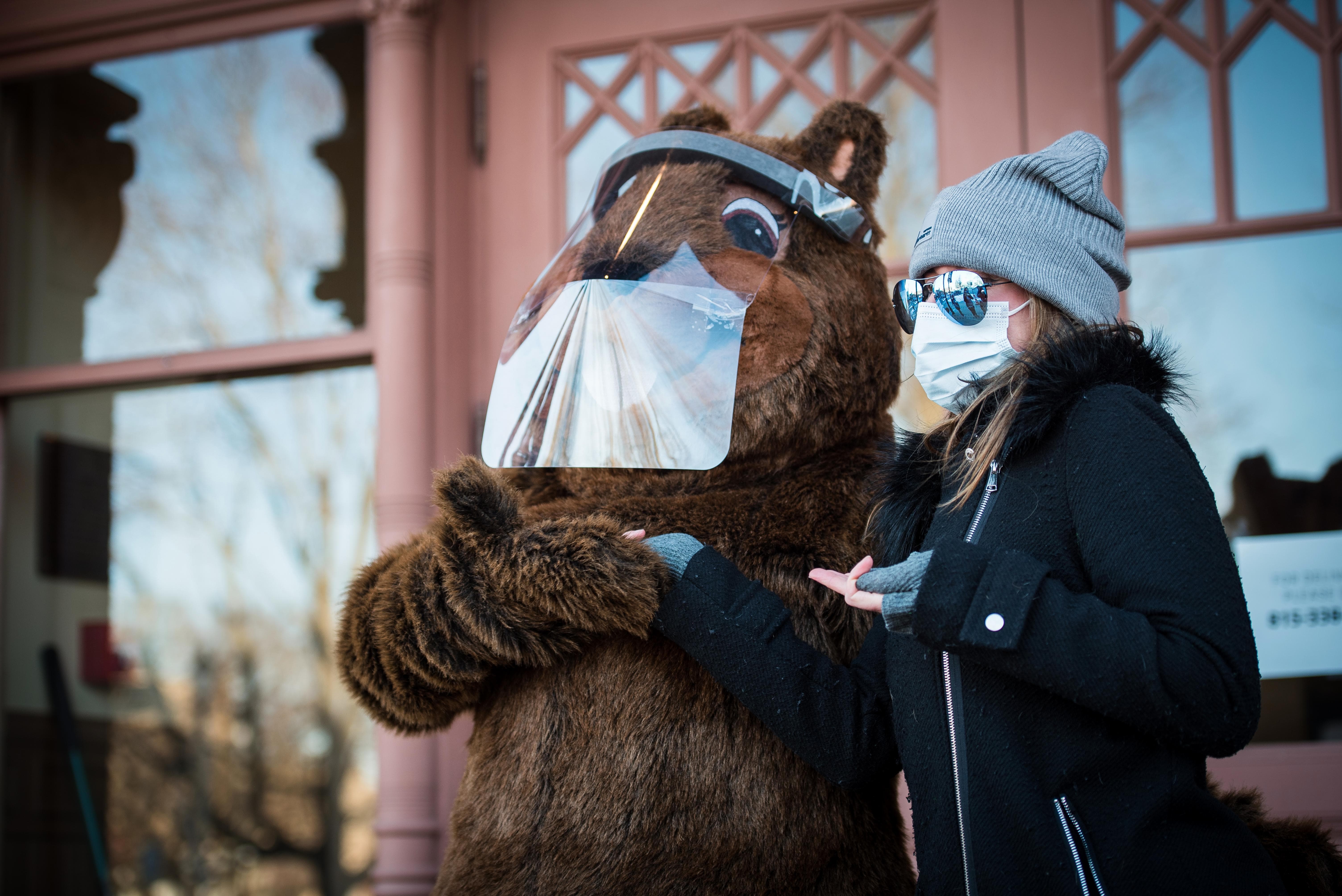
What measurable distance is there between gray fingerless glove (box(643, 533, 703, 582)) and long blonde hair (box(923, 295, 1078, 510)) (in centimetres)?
37

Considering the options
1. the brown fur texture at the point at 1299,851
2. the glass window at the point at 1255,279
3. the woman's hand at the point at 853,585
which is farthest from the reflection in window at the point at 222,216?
the brown fur texture at the point at 1299,851

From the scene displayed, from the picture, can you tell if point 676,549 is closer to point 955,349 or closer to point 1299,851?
point 955,349

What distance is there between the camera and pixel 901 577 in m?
1.36

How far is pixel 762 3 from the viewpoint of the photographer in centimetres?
317

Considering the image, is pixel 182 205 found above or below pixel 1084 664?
A: above

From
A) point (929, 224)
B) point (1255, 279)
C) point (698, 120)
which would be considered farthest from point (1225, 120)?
point (929, 224)

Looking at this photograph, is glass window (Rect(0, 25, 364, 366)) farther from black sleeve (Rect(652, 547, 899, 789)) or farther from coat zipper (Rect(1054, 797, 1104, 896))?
coat zipper (Rect(1054, 797, 1104, 896))

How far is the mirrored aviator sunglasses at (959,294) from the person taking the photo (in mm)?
1507

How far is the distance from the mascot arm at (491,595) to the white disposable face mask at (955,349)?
46cm

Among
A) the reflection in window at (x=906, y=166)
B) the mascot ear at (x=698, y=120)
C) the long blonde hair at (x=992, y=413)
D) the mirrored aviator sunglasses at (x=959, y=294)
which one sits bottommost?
the long blonde hair at (x=992, y=413)

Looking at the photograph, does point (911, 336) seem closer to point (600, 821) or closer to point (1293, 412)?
point (600, 821)

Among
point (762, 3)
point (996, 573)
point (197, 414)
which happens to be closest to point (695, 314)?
point (996, 573)

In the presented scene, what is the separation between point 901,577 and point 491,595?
0.60 meters

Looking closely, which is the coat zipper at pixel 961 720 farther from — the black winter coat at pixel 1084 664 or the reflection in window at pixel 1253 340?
the reflection in window at pixel 1253 340
